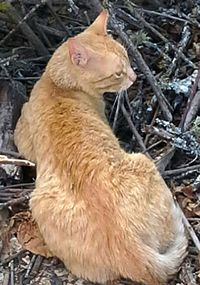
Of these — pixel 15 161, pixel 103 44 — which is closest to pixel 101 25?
pixel 103 44

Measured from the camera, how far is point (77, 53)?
12.5 feet

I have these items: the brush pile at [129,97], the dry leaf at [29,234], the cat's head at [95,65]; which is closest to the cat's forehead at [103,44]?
the cat's head at [95,65]

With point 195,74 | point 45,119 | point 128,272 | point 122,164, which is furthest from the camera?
point 195,74

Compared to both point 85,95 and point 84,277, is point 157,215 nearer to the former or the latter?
point 84,277

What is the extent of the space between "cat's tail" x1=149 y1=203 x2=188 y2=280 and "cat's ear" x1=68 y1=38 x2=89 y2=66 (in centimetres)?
84

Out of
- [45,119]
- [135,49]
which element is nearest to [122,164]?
[45,119]

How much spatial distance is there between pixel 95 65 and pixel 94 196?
84 cm

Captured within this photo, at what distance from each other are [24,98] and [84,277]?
1.16 m

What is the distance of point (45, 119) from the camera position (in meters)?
3.69

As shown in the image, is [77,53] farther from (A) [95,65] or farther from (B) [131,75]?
(B) [131,75]

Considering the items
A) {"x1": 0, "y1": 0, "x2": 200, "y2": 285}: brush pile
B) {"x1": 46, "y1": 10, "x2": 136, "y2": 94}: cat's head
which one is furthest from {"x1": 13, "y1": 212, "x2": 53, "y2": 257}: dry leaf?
{"x1": 46, "y1": 10, "x2": 136, "y2": 94}: cat's head

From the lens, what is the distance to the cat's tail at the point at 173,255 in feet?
10.7

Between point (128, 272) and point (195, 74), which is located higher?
point (195, 74)

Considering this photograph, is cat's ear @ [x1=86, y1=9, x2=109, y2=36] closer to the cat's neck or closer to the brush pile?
the brush pile
